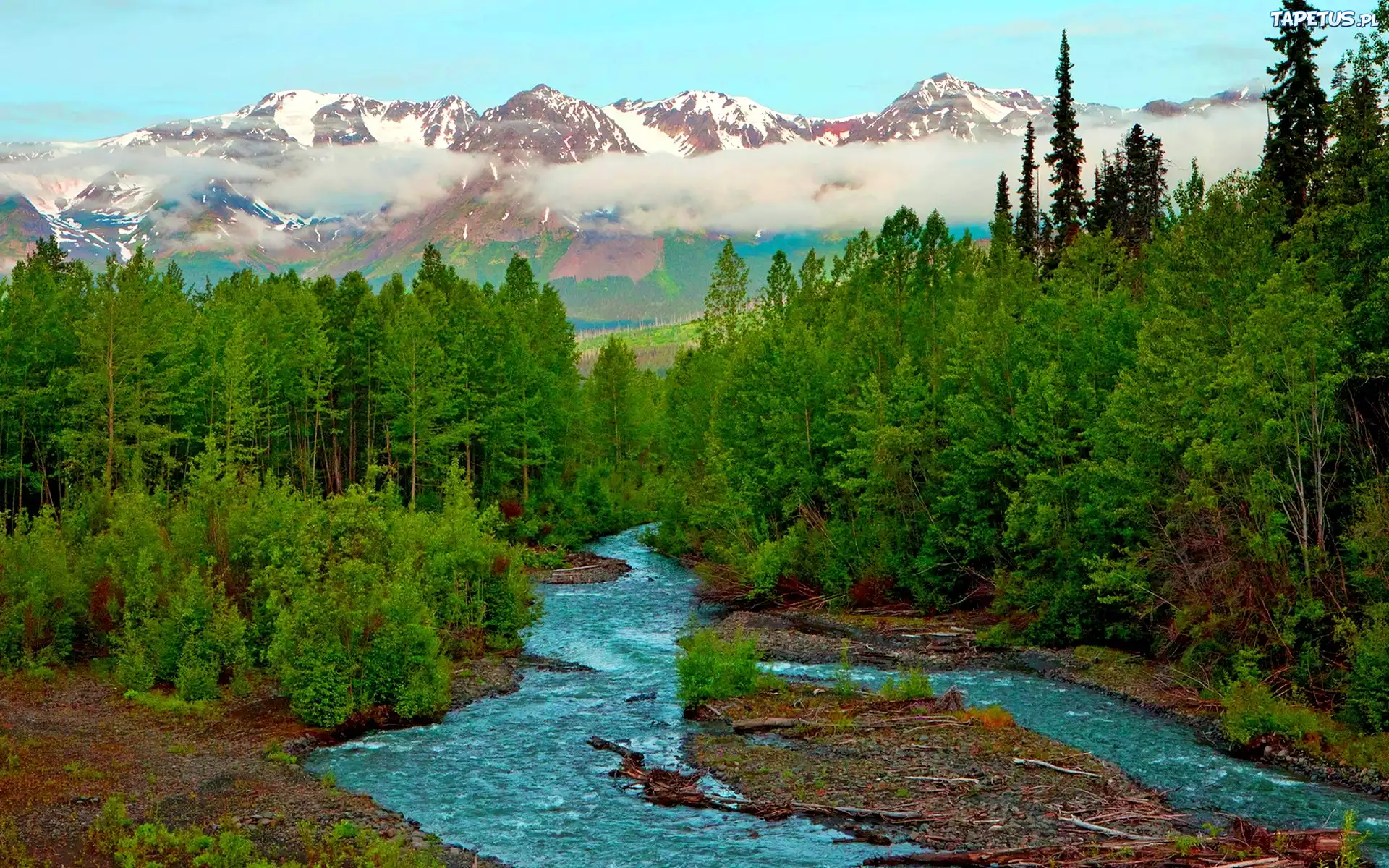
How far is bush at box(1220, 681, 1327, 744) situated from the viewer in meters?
32.8

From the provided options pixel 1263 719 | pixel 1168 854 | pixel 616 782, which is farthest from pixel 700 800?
pixel 1263 719

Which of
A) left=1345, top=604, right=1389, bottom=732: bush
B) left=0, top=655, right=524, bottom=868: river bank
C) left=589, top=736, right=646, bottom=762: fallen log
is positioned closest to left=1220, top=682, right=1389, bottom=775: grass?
left=1345, top=604, right=1389, bottom=732: bush

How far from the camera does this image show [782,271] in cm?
10081

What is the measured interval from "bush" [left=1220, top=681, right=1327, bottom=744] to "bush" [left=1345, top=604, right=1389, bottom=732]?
1.03 meters

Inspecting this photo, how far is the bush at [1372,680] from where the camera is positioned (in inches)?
1261

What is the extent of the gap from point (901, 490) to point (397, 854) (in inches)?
1482

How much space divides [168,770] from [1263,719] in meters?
29.2

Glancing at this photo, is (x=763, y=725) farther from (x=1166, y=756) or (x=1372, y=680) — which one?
(x=1372, y=680)

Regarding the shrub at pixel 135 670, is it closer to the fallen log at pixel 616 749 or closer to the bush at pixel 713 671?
the fallen log at pixel 616 749

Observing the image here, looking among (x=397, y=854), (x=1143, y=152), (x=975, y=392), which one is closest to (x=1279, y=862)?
(x=397, y=854)

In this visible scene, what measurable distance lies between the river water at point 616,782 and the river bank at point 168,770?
1094mm

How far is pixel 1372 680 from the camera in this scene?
1273 inches

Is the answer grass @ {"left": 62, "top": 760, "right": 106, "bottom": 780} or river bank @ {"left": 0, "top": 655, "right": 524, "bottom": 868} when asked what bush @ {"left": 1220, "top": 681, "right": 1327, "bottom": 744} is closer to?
river bank @ {"left": 0, "top": 655, "right": 524, "bottom": 868}

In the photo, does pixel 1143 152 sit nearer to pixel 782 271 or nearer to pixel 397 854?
pixel 782 271
